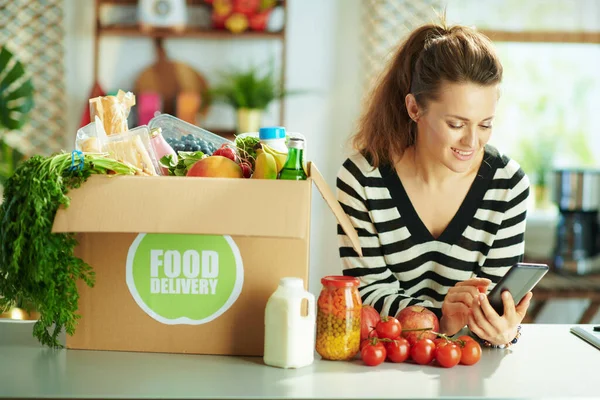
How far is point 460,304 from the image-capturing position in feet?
4.37

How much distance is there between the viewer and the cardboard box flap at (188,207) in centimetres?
114

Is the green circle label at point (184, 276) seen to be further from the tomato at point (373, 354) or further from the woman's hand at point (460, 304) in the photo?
the woman's hand at point (460, 304)

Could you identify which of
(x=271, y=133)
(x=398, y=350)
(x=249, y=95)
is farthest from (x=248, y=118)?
(x=398, y=350)

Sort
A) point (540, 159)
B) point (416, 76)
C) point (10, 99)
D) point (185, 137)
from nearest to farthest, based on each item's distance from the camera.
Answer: point (185, 137)
point (416, 76)
point (10, 99)
point (540, 159)

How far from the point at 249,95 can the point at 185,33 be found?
1.50 ft

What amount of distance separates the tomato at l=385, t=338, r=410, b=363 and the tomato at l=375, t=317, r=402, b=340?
0.05 ft

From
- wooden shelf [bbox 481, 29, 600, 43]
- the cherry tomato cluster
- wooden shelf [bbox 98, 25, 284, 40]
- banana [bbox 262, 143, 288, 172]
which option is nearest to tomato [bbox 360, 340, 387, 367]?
the cherry tomato cluster

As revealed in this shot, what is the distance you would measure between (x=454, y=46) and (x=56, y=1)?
2.89 m

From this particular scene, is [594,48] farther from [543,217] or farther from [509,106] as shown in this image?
[543,217]

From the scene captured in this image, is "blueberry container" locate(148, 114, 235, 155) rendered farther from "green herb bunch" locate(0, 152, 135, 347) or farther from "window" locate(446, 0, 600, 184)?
"window" locate(446, 0, 600, 184)

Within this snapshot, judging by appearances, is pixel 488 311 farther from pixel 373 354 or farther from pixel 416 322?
pixel 373 354

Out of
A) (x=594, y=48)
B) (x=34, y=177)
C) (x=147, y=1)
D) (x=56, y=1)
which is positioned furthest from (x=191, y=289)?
(x=594, y=48)

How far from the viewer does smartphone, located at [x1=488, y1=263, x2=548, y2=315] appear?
1199 millimetres

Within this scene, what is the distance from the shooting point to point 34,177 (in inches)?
45.6
